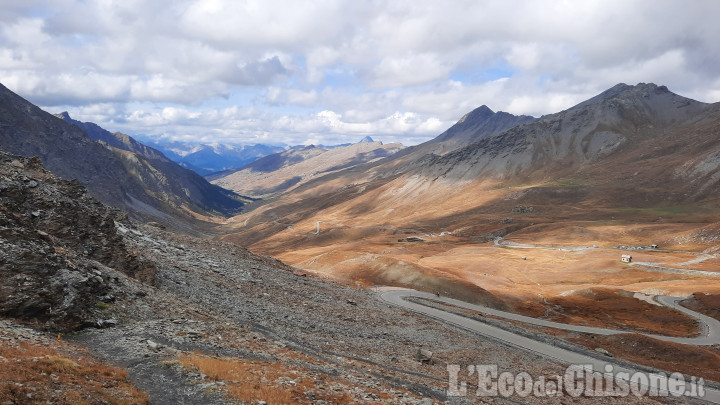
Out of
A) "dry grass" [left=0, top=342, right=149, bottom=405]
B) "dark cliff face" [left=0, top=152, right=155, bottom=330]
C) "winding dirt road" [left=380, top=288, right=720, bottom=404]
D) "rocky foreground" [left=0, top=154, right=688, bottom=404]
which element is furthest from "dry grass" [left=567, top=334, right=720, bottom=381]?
"dark cliff face" [left=0, top=152, right=155, bottom=330]

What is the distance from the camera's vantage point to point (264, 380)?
18500 millimetres

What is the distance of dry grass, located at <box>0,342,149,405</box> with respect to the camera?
12883 mm

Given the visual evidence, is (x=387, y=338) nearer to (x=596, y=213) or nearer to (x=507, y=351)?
(x=507, y=351)

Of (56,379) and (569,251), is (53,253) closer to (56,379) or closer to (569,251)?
(56,379)

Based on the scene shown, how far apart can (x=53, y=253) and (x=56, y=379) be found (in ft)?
41.8

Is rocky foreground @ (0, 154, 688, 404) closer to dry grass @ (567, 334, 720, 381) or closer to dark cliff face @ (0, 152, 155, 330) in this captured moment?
dark cliff face @ (0, 152, 155, 330)

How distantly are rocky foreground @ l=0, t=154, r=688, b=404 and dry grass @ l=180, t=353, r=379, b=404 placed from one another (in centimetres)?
9

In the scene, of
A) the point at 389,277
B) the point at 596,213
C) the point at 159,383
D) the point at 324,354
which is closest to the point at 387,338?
the point at 324,354

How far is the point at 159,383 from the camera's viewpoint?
17.1 meters

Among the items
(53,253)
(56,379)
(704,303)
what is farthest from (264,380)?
(704,303)

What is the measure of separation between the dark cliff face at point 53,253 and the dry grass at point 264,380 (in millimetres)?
8416

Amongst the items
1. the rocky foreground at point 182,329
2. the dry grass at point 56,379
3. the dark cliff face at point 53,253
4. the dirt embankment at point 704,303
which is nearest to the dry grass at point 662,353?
the rocky foreground at point 182,329

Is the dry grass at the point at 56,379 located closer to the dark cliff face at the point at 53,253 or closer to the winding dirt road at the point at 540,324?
the dark cliff face at the point at 53,253

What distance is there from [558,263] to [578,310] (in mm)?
38932
